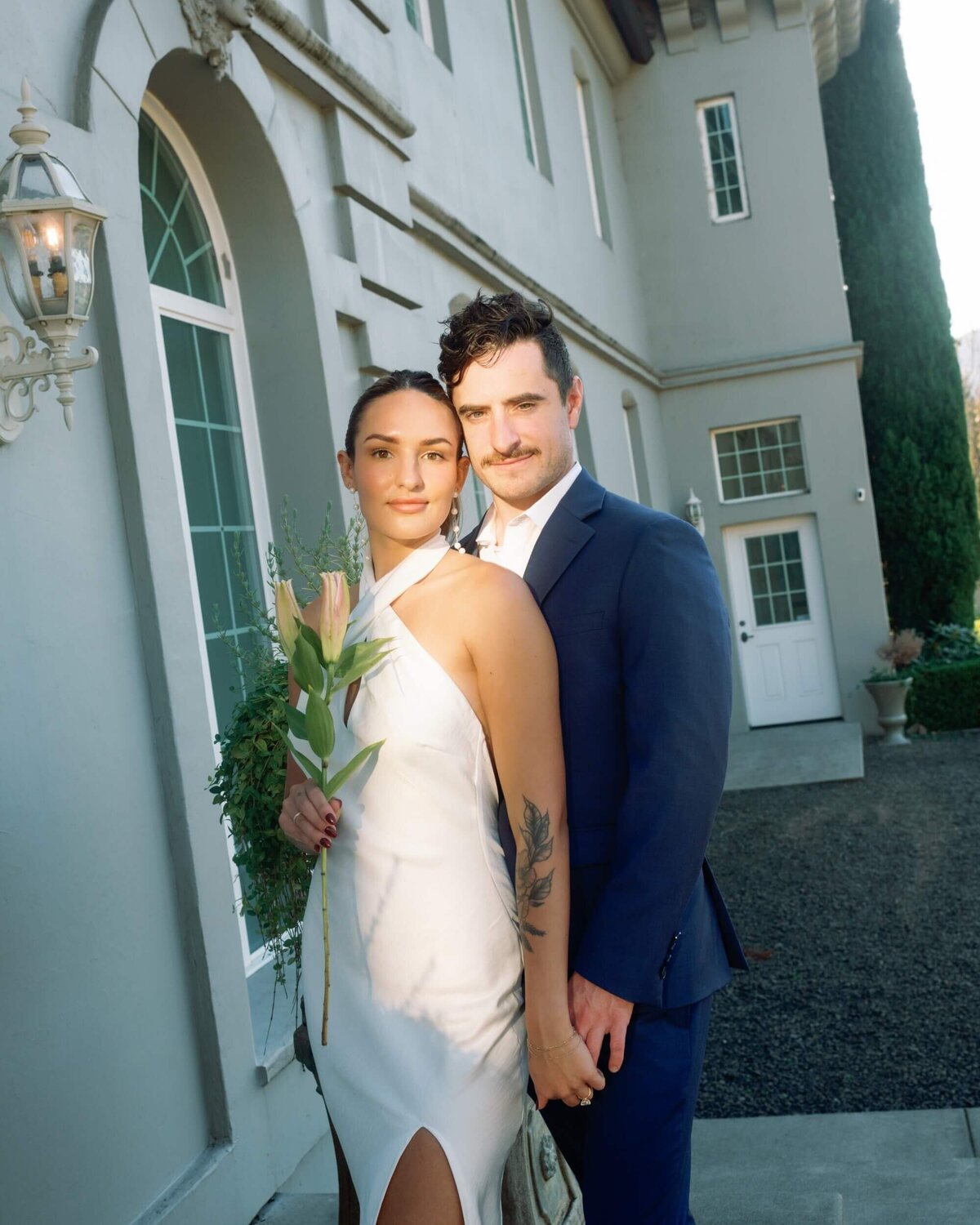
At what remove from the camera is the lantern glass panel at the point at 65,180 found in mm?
2625

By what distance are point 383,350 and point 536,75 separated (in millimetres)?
5995

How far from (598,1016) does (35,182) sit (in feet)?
6.79

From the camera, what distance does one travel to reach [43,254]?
2.63 metres

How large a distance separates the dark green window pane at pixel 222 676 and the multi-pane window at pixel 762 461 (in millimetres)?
11337

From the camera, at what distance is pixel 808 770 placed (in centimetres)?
1166

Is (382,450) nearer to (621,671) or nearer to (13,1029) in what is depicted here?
(621,671)

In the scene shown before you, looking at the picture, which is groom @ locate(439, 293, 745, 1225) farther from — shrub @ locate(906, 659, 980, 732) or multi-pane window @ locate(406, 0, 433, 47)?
shrub @ locate(906, 659, 980, 732)

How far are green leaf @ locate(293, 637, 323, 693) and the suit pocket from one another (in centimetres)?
41

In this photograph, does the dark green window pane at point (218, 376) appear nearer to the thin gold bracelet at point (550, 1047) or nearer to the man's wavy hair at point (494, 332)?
the man's wavy hair at point (494, 332)

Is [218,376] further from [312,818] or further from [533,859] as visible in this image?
[533,859]

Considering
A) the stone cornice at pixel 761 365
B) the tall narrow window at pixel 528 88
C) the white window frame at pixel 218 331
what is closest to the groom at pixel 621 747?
the white window frame at pixel 218 331

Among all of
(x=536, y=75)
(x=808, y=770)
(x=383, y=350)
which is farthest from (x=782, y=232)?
(x=383, y=350)

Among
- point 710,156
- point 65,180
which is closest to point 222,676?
point 65,180

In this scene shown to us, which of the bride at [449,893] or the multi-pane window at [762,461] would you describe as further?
the multi-pane window at [762,461]
